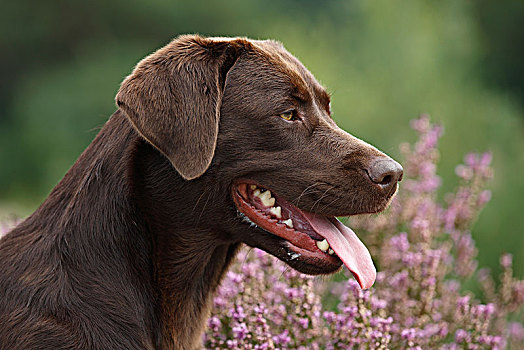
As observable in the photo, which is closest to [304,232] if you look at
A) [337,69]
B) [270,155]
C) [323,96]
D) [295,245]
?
[295,245]

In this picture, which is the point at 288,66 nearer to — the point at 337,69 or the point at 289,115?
the point at 289,115

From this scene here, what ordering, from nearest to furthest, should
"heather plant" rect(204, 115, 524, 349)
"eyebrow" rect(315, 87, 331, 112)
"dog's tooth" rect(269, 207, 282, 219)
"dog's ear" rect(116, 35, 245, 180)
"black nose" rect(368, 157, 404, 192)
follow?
"dog's ear" rect(116, 35, 245, 180), "black nose" rect(368, 157, 404, 192), "dog's tooth" rect(269, 207, 282, 219), "eyebrow" rect(315, 87, 331, 112), "heather plant" rect(204, 115, 524, 349)

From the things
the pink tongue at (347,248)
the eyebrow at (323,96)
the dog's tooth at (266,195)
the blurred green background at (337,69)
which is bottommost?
the blurred green background at (337,69)

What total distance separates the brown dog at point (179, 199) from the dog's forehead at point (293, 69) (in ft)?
0.04

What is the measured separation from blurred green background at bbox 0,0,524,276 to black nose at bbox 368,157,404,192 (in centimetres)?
252

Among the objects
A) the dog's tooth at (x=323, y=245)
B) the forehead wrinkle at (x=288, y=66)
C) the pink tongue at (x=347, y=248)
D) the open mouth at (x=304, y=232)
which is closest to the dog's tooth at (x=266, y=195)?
the open mouth at (x=304, y=232)

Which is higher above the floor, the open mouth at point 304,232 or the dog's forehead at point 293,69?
the dog's forehead at point 293,69

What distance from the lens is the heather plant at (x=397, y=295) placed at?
3250 mm

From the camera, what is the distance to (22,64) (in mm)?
11703

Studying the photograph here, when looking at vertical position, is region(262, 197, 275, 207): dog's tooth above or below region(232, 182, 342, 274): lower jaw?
above

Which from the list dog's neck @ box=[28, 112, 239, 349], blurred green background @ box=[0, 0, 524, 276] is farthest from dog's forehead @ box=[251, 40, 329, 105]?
blurred green background @ box=[0, 0, 524, 276]

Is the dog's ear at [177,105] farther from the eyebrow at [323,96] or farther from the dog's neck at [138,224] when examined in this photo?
the eyebrow at [323,96]

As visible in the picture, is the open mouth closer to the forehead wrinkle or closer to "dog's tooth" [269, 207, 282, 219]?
"dog's tooth" [269, 207, 282, 219]

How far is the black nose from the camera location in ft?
8.67
